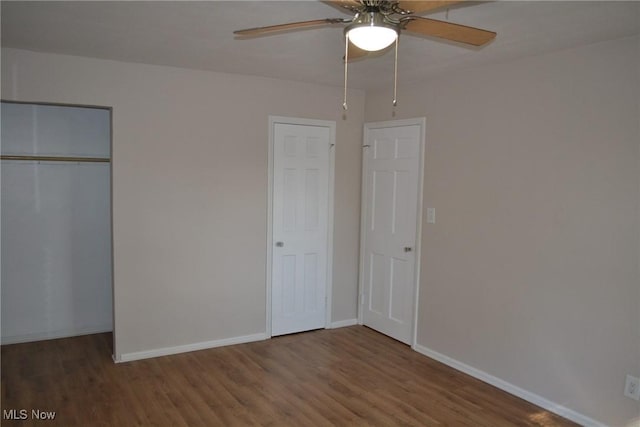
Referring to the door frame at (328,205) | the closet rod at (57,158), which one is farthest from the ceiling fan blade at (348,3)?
the closet rod at (57,158)

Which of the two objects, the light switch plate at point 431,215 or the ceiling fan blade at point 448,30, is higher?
the ceiling fan blade at point 448,30

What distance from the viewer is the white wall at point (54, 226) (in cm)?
414

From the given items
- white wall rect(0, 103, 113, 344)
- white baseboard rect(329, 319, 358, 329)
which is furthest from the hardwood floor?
white baseboard rect(329, 319, 358, 329)

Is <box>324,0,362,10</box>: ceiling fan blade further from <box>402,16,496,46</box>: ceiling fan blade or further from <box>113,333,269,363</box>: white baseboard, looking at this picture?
<box>113,333,269,363</box>: white baseboard

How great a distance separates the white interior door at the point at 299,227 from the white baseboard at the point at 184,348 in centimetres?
25

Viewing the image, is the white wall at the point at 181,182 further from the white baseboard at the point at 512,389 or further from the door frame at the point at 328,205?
the white baseboard at the point at 512,389

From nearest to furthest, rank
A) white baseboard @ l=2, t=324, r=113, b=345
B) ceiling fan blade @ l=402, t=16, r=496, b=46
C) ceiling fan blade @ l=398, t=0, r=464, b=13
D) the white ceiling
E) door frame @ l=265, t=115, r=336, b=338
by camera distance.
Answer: ceiling fan blade @ l=398, t=0, r=464, b=13
ceiling fan blade @ l=402, t=16, r=496, b=46
the white ceiling
white baseboard @ l=2, t=324, r=113, b=345
door frame @ l=265, t=115, r=336, b=338

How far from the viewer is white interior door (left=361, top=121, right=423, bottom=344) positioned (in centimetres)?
427

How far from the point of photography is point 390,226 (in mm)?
4516

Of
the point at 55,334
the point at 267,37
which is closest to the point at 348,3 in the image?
the point at 267,37

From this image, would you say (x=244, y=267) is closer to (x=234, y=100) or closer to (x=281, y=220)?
(x=281, y=220)

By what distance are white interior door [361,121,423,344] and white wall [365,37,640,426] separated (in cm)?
18

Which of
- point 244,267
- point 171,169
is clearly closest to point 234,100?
point 171,169

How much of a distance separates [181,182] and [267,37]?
5.19 ft
